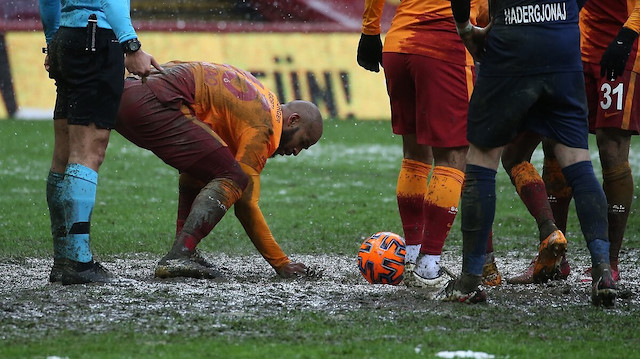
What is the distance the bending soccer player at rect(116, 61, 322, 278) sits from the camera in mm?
5973

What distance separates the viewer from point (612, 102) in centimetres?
619

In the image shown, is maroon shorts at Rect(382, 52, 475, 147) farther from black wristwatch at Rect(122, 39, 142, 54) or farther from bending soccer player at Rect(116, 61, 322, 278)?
black wristwatch at Rect(122, 39, 142, 54)

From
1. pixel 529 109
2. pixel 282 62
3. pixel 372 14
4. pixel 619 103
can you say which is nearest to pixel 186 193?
pixel 372 14

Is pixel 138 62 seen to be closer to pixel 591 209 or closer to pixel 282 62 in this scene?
pixel 591 209

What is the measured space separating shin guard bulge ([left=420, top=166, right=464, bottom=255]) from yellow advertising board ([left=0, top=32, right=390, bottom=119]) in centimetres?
1547

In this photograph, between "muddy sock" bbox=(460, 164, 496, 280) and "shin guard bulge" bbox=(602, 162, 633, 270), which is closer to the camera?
"muddy sock" bbox=(460, 164, 496, 280)

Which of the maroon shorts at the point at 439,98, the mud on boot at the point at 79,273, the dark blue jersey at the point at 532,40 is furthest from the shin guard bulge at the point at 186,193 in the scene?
the dark blue jersey at the point at 532,40

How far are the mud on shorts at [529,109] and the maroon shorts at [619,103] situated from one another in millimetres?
1145

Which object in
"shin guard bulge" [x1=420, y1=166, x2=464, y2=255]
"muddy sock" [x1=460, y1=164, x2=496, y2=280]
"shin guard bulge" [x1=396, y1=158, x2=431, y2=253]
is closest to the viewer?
"muddy sock" [x1=460, y1=164, x2=496, y2=280]

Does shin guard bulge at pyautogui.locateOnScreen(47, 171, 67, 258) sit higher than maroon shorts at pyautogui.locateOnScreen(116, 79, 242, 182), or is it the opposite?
maroon shorts at pyautogui.locateOnScreen(116, 79, 242, 182)

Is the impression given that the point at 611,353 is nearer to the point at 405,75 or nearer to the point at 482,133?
the point at 482,133

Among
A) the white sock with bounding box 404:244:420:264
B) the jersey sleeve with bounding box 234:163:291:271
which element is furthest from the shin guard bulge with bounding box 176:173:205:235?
the white sock with bounding box 404:244:420:264

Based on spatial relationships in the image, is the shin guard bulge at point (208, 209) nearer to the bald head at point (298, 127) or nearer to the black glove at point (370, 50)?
the bald head at point (298, 127)

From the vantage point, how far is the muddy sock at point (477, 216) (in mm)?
5051
